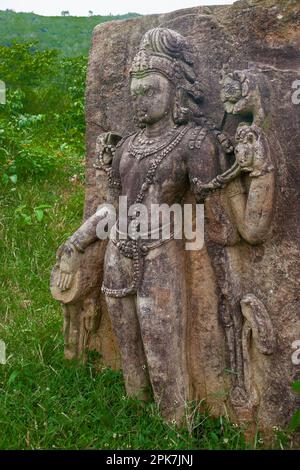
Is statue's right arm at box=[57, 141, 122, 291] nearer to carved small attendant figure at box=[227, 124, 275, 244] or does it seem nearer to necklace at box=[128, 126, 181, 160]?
necklace at box=[128, 126, 181, 160]

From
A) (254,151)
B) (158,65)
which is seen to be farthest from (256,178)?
(158,65)

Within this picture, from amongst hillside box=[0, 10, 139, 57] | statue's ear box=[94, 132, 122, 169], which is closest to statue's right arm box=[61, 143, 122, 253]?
statue's ear box=[94, 132, 122, 169]

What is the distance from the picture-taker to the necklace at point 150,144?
10.8 feet

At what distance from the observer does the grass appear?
3.17m

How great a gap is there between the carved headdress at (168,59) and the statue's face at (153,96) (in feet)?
0.11

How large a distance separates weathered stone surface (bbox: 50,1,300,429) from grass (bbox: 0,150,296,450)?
0.26m

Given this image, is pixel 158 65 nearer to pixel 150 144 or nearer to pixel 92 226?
pixel 150 144

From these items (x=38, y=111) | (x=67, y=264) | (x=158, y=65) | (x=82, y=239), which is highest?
(x=38, y=111)

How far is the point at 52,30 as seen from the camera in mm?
20172

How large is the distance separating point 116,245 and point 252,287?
2.54 ft

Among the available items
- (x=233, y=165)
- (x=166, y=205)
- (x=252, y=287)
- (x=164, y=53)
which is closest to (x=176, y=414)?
(x=252, y=287)

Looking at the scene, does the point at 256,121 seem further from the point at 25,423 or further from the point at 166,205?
the point at 25,423

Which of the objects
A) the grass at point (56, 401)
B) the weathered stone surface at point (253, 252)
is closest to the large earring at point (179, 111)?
the weathered stone surface at point (253, 252)

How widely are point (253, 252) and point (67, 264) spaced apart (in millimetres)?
1159
